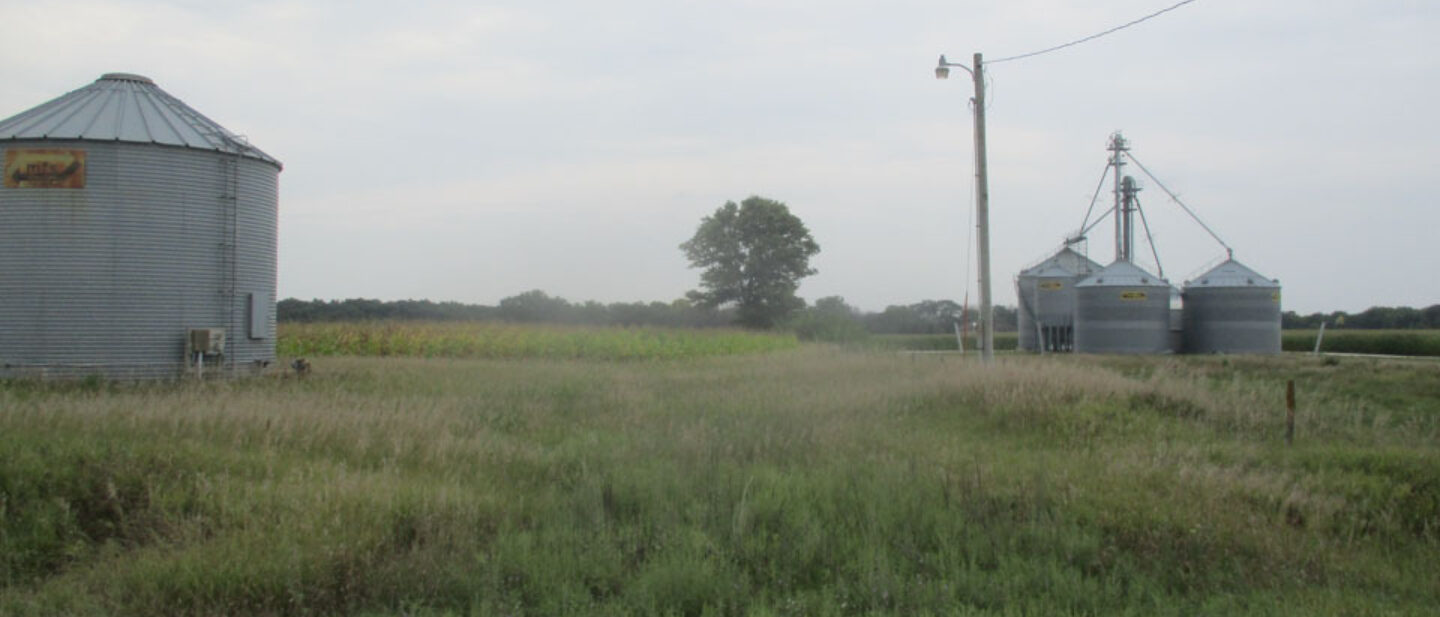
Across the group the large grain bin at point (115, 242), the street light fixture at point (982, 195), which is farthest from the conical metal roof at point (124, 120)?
the street light fixture at point (982, 195)

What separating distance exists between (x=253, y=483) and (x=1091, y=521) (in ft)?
21.7

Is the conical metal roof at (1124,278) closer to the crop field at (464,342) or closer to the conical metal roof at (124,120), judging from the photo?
the crop field at (464,342)

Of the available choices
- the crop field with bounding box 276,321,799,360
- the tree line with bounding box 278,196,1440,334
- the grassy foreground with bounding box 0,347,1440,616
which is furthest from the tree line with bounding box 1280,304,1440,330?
the grassy foreground with bounding box 0,347,1440,616

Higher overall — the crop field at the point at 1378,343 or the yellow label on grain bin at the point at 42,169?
the yellow label on grain bin at the point at 42,169

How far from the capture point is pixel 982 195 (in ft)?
57.2

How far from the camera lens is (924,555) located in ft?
20.6

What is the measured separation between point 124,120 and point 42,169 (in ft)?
5.40

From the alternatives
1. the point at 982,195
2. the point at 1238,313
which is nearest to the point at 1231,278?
the point at 1238,313

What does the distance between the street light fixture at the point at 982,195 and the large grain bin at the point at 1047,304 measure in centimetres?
1983

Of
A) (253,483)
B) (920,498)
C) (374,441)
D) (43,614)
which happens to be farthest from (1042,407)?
(43,614)

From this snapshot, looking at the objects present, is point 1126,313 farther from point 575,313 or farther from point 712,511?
point 712,511

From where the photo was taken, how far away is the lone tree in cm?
6203

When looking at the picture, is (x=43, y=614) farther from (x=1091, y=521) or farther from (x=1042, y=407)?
(x=1042, y=407)

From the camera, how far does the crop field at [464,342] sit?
29.7m
